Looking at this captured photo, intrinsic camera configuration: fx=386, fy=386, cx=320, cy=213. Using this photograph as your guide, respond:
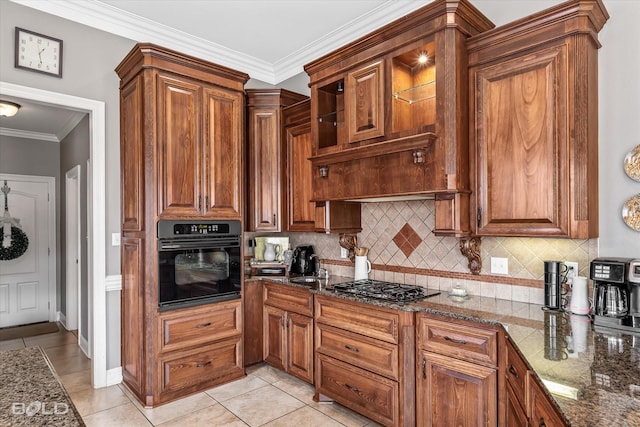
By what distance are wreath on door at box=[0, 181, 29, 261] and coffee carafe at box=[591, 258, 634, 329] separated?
6397 millimetres

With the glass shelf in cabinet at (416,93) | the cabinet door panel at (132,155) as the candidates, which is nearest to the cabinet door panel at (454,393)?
the glass shelf in cabinet at (416,93)

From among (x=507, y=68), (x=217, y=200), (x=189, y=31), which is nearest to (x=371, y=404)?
(x=217, y=200)

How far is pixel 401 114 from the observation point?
8.63 ft

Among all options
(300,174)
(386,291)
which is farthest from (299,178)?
(386,291)

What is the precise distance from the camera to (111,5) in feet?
10.3

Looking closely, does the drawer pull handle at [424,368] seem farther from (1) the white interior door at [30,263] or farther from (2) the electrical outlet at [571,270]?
(1) the white interior door at [30,263]

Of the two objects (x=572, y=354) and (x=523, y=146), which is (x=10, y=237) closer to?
(x=523, y=146)

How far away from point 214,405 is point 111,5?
326cm

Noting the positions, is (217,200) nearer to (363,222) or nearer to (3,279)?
(363,222)

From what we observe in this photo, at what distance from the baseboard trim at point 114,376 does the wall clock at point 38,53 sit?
2437 millimetres

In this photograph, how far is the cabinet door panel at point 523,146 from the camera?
6.64ft

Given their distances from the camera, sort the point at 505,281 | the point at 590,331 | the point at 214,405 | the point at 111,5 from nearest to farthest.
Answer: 1. the point at 590,331
2. the point at 505,281
3. the point at 214,405
4. the point at 111,5

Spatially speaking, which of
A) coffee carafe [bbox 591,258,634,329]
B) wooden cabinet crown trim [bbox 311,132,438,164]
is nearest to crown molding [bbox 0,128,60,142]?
wooden cabinet crown trim [bbox 311,132,438,164]

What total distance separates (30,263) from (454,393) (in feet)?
19.3
